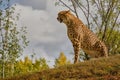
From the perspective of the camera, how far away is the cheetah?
704 inches

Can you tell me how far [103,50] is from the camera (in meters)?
19.1

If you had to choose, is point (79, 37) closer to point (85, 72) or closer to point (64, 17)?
point (64, 17)

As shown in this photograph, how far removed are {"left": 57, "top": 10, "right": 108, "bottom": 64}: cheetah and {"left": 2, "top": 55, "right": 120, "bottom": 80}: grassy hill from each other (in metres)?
1.73

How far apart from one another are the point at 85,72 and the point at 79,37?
2.92 meters

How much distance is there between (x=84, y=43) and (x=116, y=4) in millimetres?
20695

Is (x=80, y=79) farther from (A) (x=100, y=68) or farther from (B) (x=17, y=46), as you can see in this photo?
(B) (x=17, y=46)

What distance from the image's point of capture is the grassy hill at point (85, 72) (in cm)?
1506

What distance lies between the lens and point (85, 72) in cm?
1544

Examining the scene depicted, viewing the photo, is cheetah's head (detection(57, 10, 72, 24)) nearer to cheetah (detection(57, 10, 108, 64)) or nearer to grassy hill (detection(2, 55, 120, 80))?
cheetah (detection(57, 10, 108, 64))

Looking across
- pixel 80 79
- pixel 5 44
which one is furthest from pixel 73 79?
pixel 5 44

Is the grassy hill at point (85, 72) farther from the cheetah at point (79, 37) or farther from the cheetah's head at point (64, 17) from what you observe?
the cheetah's head at point (64, 17)

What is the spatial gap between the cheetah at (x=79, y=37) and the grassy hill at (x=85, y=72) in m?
1.73

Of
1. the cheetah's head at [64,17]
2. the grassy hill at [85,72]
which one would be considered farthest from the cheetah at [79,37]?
the grassy hill at [85,72]

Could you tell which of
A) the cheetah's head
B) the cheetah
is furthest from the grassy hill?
the cheetah's head
